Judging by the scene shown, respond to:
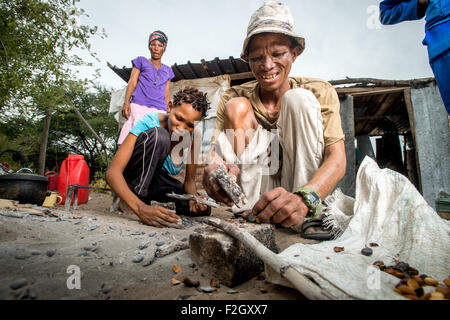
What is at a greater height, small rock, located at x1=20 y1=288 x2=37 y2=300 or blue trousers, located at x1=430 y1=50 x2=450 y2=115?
blue trousers, located at x1=430 y1=50 x2=450 y2=115

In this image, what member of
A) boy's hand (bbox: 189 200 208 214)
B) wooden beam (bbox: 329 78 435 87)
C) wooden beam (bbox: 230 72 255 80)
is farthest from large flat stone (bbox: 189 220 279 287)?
wooden beam (bbox: 230 72 255 80)

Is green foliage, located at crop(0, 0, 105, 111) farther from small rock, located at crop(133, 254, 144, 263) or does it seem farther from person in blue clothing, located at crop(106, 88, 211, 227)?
small rock, located at crop(133, 254, 144, 263)

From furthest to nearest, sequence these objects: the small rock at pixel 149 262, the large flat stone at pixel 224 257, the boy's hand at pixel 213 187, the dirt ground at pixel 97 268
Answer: the boy's hand at pixel 213 187
the small rock at pixel 149 262
the large flat stone at pixel 224 257
the dirt ground at pixel 97 268

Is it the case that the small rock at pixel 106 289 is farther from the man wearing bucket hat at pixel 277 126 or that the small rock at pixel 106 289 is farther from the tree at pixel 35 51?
the tree at pixel 35 51

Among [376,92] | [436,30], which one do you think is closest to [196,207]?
[436,30]

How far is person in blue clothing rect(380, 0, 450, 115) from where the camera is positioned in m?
1.87

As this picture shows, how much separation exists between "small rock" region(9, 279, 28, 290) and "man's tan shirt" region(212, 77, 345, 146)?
4.89 ft

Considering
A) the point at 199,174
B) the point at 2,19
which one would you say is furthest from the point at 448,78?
the point at 2,19

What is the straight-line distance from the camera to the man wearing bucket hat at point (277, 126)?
68.8 inches

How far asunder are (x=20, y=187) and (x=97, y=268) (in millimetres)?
2299

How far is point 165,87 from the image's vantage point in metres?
3.81

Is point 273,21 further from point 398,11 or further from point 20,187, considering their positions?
point 20,187

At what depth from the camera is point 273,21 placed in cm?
188

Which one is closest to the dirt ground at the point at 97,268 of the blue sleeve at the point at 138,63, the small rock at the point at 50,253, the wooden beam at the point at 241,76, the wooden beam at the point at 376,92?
the small rock at the point at 50,253
